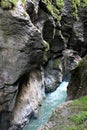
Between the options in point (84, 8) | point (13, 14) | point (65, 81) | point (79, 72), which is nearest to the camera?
point (13, 14)

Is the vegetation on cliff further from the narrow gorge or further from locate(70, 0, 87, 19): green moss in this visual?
locate(70, 0, 87, 19): green moss

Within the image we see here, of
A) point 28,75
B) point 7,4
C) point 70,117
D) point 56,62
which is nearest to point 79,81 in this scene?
point 28,75

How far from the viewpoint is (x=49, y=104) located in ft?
87.4

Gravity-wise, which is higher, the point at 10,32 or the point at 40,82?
the point at 10,32

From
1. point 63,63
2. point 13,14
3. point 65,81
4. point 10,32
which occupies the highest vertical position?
point 13,14

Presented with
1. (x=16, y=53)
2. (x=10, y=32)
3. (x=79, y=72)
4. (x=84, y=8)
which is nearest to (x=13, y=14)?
(x=10, y=32)

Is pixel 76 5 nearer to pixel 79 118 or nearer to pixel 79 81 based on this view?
pixel 79 81

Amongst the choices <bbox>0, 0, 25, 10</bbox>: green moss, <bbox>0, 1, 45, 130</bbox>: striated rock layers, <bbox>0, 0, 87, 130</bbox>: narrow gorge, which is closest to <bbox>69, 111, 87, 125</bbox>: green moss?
<bbox>0, 0, 87, 130</bbox>: narrow gorge

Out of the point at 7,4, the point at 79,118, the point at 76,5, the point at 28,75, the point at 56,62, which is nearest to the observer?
the point at 79,118

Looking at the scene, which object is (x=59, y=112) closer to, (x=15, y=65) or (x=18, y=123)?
(x=15, y=65)

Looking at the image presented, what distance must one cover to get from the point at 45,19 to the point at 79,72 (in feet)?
29.3

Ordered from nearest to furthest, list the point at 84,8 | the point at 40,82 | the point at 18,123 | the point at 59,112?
the point at 59,112, the point at 18,123, the point at 40,82, the point at 84,8

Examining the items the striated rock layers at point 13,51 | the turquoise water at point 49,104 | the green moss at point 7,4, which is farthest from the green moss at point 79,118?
the turquoise water at point 49,104

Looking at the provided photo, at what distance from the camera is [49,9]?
25969 millimetres
